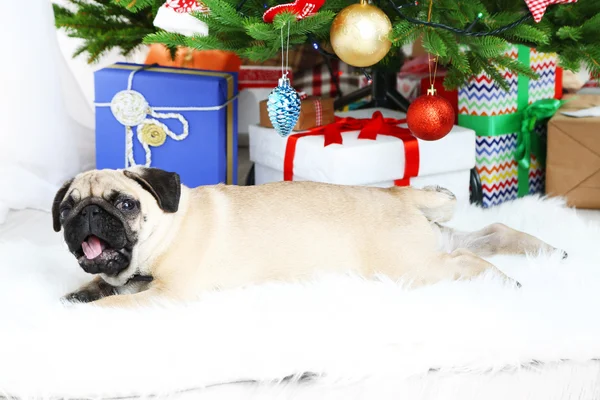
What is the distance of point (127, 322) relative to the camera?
3.64ft

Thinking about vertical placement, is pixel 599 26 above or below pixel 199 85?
above

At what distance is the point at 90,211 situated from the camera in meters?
1.14

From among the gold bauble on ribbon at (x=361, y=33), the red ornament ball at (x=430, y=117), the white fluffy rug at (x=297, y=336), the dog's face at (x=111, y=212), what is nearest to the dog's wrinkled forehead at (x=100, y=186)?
the dog's face at (x=111, y=212)

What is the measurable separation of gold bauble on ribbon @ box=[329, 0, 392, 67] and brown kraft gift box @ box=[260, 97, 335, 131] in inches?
17.7

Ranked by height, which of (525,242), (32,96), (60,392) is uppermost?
(32,96)

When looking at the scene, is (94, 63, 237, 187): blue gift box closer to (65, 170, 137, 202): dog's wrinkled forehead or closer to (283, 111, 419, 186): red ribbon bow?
(283, 111, 419, 186): red ribbon bow

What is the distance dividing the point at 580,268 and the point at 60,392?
894mm

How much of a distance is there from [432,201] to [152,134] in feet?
2.56

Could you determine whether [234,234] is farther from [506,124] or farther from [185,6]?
[506,124]

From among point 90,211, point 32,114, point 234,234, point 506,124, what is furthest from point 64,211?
Result: point 506,124

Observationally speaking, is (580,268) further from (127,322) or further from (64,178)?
(64,178)

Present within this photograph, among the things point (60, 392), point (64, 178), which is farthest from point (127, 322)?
point (64, 178)

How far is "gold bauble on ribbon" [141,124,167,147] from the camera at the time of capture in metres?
1.83

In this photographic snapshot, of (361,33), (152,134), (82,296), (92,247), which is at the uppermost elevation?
(361,33)
